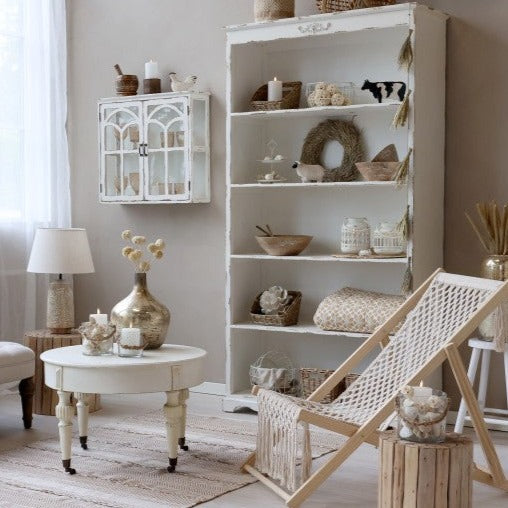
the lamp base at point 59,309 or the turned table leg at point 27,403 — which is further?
the lamp base at point 59,309

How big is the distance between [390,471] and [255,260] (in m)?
2.40

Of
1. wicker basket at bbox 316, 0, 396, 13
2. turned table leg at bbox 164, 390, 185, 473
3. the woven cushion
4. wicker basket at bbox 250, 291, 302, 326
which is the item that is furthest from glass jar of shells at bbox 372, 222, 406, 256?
turned table leg at bbox 164, 390, 185, 473

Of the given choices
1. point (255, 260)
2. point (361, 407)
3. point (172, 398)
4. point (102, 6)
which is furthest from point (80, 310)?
point (361, 407)

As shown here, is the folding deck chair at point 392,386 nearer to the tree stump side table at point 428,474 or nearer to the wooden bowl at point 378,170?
the tree stump side table at point 428,474

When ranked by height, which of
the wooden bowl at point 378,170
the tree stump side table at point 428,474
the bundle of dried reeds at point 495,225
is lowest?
the tree stump side table at point 428,474

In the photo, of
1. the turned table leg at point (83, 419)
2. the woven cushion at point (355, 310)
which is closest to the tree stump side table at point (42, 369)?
the turned table leg at point (83, 419)

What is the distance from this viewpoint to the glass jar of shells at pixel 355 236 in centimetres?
506

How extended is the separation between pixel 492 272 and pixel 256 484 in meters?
1.51

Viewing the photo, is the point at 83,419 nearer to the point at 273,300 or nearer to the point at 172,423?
the point at 172,423

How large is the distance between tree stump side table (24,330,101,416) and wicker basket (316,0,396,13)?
7.17 feet

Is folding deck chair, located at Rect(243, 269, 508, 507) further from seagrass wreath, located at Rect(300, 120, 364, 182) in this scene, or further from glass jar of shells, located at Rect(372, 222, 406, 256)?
seagrass wreath, located at Rect(300, 120, 364, 182)

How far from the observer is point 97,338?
4258 millimetres

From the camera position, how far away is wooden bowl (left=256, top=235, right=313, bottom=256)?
17.2ft

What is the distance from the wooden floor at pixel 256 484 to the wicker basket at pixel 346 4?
2204 millimetres
